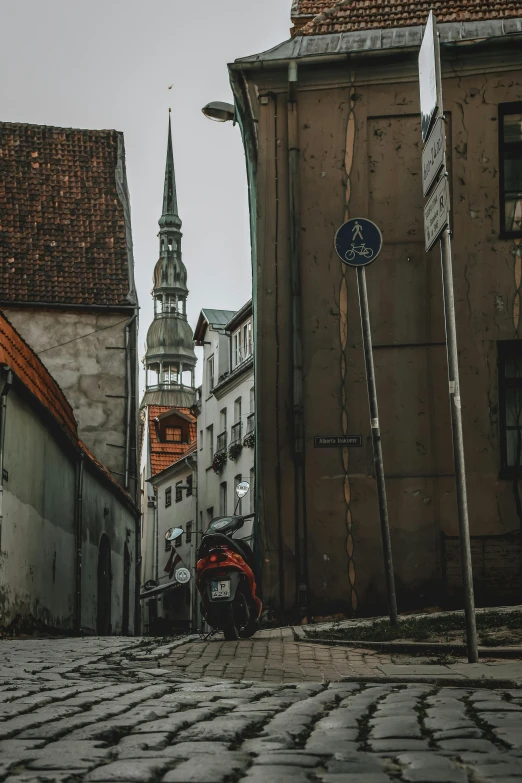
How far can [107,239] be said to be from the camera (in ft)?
100

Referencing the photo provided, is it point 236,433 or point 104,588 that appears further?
point 236,433

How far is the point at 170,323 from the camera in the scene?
409 feet

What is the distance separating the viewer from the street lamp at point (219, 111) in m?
17.3

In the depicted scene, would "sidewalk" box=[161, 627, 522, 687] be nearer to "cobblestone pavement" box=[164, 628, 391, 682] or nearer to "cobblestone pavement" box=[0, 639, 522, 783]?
"cobblestone pavement" box=[164, 628, 391, 682]

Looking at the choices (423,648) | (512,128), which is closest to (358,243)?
(423,648)

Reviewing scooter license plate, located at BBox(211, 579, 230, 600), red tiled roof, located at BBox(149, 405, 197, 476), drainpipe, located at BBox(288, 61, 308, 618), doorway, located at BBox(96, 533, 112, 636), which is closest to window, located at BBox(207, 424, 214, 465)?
red tiled roof, located at BBox(149, 405, 197, 476)

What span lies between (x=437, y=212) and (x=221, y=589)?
4.96m

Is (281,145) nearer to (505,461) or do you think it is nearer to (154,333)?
(505,461)

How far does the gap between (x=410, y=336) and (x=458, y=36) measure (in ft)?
15.2

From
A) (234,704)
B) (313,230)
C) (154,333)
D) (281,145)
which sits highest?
(154,333)

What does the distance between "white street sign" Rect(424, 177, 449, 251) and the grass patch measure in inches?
127

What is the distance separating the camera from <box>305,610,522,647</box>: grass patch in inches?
392

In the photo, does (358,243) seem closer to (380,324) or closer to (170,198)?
(380,324)

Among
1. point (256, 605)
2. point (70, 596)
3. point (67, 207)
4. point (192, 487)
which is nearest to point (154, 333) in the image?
point (192, 487)
